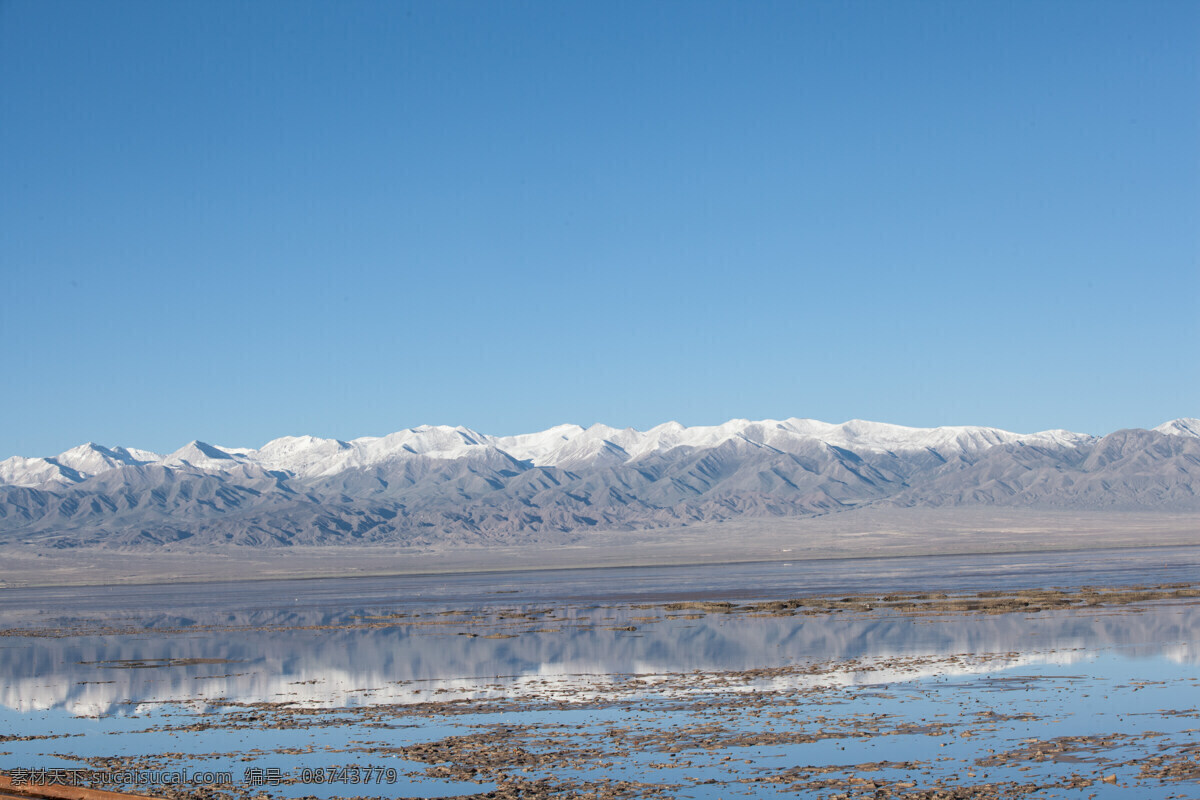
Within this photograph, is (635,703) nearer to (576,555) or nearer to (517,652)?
(517,652)

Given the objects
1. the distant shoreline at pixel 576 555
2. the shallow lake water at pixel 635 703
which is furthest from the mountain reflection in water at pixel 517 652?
the distant shoreline at pixel 576 555

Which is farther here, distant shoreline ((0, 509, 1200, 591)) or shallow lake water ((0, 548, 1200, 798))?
distant shoreline ((0, 509, 1200, 591))

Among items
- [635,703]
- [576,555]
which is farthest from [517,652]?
[576,555]

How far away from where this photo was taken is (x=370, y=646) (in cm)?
4241

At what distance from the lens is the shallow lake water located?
18.7 metres

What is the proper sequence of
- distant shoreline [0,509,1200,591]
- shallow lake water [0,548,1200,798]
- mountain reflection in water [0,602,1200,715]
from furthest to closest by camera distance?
1. distant shoreline [0,509,1200,591]
2. mountain reflection in water [0,602,1200,715]
3. shallow lake water [0,548,1200,798]

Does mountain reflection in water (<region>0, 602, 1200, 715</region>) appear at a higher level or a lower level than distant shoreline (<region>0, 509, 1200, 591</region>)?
higher

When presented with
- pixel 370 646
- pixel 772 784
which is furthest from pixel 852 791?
pixel 370 646

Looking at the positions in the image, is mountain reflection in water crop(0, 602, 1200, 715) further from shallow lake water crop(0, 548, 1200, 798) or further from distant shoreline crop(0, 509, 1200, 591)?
distant shoreline crop(0, 509, 1200, 591)

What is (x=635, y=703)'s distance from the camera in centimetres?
2608

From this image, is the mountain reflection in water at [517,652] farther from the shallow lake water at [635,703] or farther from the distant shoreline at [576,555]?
the distant shoreline at [576,555]

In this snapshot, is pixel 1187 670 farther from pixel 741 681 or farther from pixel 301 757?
pixel 301 757

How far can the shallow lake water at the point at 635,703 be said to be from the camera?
735 inches

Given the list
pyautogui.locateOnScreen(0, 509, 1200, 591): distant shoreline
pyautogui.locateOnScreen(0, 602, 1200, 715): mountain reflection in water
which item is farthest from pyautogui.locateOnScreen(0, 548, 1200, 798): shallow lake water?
pyautogui.locateOnScreen(0, 509, 1200, 591): distant shoreline
